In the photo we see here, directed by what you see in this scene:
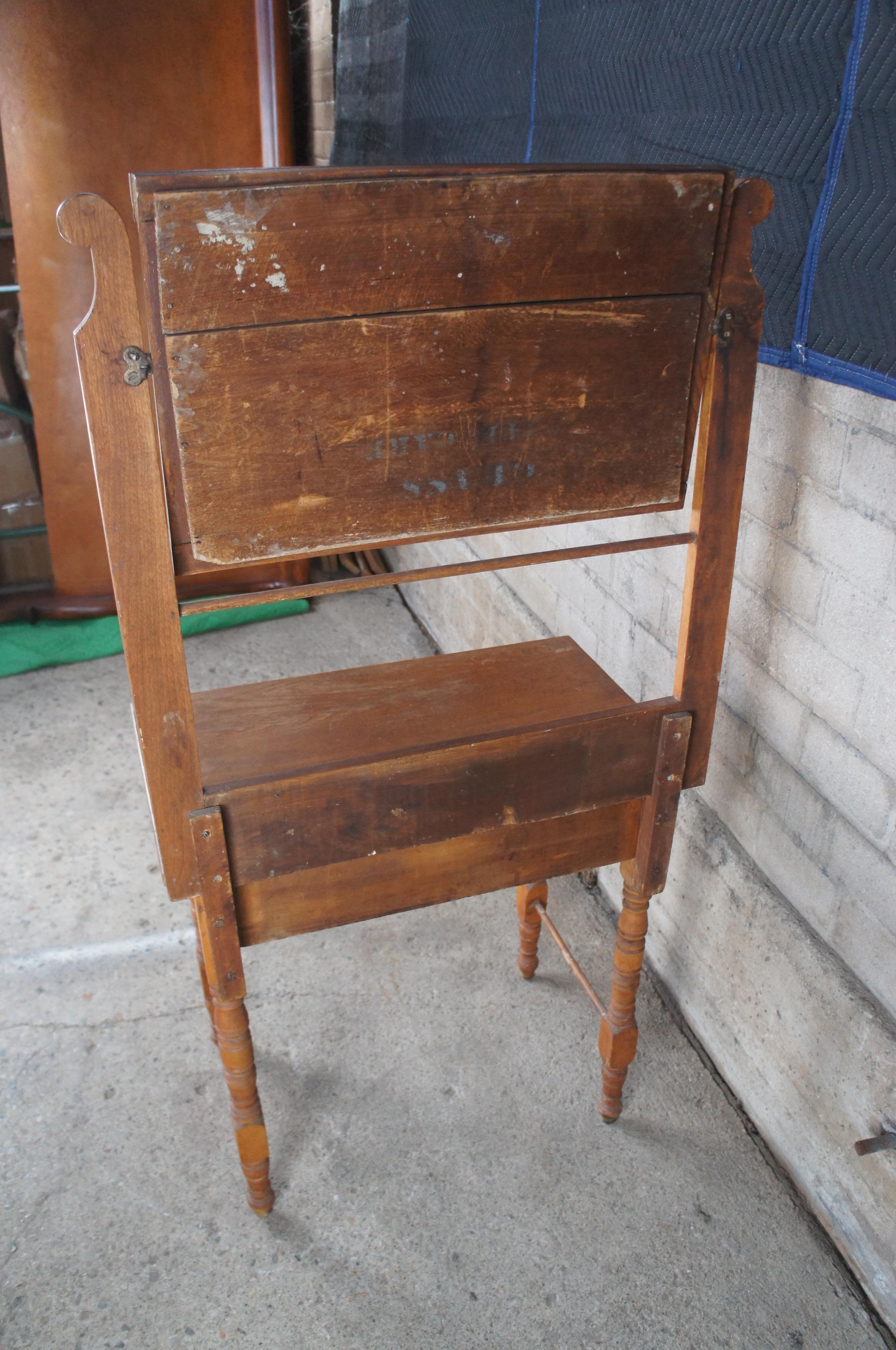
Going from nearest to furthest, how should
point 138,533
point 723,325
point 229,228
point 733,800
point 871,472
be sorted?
point 229,228 < point 138,533 < point 723,325 < point 871,472 < point 733,800

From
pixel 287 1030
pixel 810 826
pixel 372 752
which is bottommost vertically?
pixel 287 1030

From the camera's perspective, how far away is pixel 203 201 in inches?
39.6

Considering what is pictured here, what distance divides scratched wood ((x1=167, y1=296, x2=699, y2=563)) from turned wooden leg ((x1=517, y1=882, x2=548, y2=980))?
1010mm

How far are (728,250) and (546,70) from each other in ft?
3.42

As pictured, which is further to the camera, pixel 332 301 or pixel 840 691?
pixel 840 691

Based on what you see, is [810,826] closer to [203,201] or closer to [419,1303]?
[419,1303]

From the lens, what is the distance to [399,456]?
1209mm

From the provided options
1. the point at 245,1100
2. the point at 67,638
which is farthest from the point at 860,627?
the point at 67,638

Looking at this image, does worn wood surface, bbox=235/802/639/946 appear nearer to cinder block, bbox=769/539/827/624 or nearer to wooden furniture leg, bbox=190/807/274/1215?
wooden furniture leg, bbox=190/807/274/1215

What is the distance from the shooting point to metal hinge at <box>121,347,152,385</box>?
3.51 feet

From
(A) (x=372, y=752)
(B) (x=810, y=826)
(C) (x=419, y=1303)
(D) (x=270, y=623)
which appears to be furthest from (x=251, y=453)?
(D) (x=270, y=623)

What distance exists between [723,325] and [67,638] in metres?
2.87

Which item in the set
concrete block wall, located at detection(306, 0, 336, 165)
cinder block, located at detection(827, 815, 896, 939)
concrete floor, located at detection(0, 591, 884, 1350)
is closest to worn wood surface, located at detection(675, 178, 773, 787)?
cinder block, located at detection(827, 815, 896, 939)

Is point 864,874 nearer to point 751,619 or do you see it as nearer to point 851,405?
point 751,619
